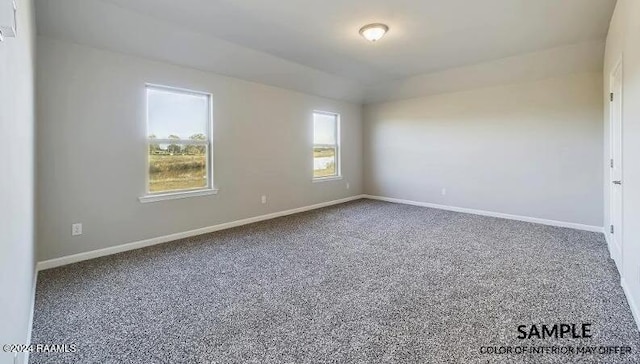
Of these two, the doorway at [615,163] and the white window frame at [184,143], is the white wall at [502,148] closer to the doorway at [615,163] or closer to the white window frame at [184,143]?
the doorway at [615,163]

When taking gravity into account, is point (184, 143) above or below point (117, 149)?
above

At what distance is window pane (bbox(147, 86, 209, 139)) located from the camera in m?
4.01

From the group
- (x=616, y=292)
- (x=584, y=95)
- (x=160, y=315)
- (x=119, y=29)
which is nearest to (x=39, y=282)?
(x=160, y=315)

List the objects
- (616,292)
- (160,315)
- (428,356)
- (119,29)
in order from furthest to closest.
Answer: (119,29), (616,292), (160,315), (428,356)

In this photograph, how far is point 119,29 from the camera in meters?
3.30

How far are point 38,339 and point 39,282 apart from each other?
114cm

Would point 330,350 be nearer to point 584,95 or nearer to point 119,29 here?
point 119,29

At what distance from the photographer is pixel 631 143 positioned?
2322 millimetres

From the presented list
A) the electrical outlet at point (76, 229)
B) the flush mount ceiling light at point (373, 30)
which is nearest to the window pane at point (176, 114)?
the electrical outlet at point (76, 229)

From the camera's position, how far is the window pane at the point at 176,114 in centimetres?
401

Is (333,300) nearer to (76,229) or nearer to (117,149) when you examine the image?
(76,229)

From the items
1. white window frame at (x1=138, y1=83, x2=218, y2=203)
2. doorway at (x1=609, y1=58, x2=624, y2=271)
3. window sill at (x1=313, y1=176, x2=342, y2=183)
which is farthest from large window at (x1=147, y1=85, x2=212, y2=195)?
doorway at (x1=609, y1=58, x2=624, y2=271)

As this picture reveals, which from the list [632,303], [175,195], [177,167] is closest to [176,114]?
[177,167]

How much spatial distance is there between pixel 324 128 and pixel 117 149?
13.3 ft
